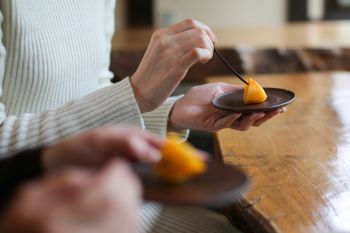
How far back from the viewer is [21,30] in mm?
→ 1075

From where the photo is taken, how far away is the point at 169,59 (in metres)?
0.99

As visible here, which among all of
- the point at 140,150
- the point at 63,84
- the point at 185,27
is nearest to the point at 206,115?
the point at 185,27

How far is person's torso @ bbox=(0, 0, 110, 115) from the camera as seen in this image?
108 centimetres

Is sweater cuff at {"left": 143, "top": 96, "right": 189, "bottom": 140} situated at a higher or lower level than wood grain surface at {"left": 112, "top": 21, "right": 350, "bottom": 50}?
higher

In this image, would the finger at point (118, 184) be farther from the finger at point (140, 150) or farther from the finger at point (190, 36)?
the finger at point (190, 36)

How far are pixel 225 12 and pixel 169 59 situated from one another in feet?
10.1

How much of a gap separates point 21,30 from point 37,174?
0.53 m

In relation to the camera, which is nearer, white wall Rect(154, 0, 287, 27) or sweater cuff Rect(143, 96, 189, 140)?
sweater cuff Rect(143, 96, 189, 140)

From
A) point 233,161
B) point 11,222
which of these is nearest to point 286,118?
point 233,161

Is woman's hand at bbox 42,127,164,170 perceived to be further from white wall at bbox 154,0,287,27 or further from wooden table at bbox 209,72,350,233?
white wall at bbox 154,0,287,27

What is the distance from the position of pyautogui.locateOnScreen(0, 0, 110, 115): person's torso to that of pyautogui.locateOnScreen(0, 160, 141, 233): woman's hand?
25.5 inches

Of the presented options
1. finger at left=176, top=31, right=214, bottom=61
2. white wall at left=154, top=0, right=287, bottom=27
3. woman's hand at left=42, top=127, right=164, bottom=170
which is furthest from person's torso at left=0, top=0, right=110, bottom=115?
white wall at left=154, top=0, right=287, bottom=27

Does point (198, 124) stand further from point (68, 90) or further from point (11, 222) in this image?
point (11, 222)

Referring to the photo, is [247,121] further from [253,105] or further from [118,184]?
[118,184]
